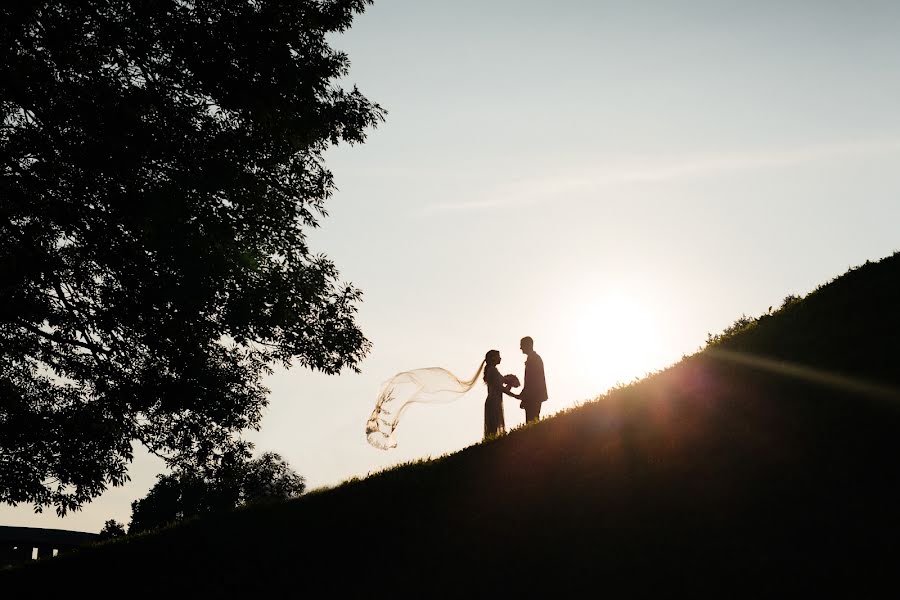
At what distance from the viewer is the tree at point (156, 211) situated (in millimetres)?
12367

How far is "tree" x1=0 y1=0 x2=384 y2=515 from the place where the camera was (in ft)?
40.6

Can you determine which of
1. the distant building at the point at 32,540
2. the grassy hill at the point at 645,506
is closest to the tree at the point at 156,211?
the grassy hill at the point at 645,506

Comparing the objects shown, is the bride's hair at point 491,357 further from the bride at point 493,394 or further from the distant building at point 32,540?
the distant building at point 32,540

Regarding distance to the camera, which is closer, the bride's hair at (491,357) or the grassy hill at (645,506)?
the grassy hill at (645,506)

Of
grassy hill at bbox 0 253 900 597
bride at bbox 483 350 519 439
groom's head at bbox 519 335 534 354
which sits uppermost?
groom's head at bbox 519 335 534 354

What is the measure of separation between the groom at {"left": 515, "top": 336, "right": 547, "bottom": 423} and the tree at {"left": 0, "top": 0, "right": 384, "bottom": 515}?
166 inches

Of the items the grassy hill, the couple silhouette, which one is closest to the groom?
the couple silhouette

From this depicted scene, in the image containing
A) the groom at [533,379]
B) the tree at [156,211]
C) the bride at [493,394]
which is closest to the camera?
the tree at [156,211]

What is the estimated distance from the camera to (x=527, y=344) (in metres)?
15.9

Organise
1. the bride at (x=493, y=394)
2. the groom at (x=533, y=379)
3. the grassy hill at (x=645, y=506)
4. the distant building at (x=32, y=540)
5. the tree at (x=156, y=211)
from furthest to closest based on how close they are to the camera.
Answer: the distant building at (x=32, y=540) < the bride at (x=493, y=394) < the groom at (x=533, y=379) < the tree at (x=156, y=211) < the grassy hill at (x=645, y=506)

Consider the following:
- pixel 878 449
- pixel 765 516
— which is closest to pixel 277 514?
pixel 765 516

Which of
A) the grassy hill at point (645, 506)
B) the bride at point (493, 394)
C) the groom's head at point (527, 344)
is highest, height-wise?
the groom's head at point (527, 344)

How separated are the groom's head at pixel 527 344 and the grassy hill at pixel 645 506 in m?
3.00

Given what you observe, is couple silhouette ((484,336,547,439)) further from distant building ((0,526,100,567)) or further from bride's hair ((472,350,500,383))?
distant building ((0,526,100,567))
